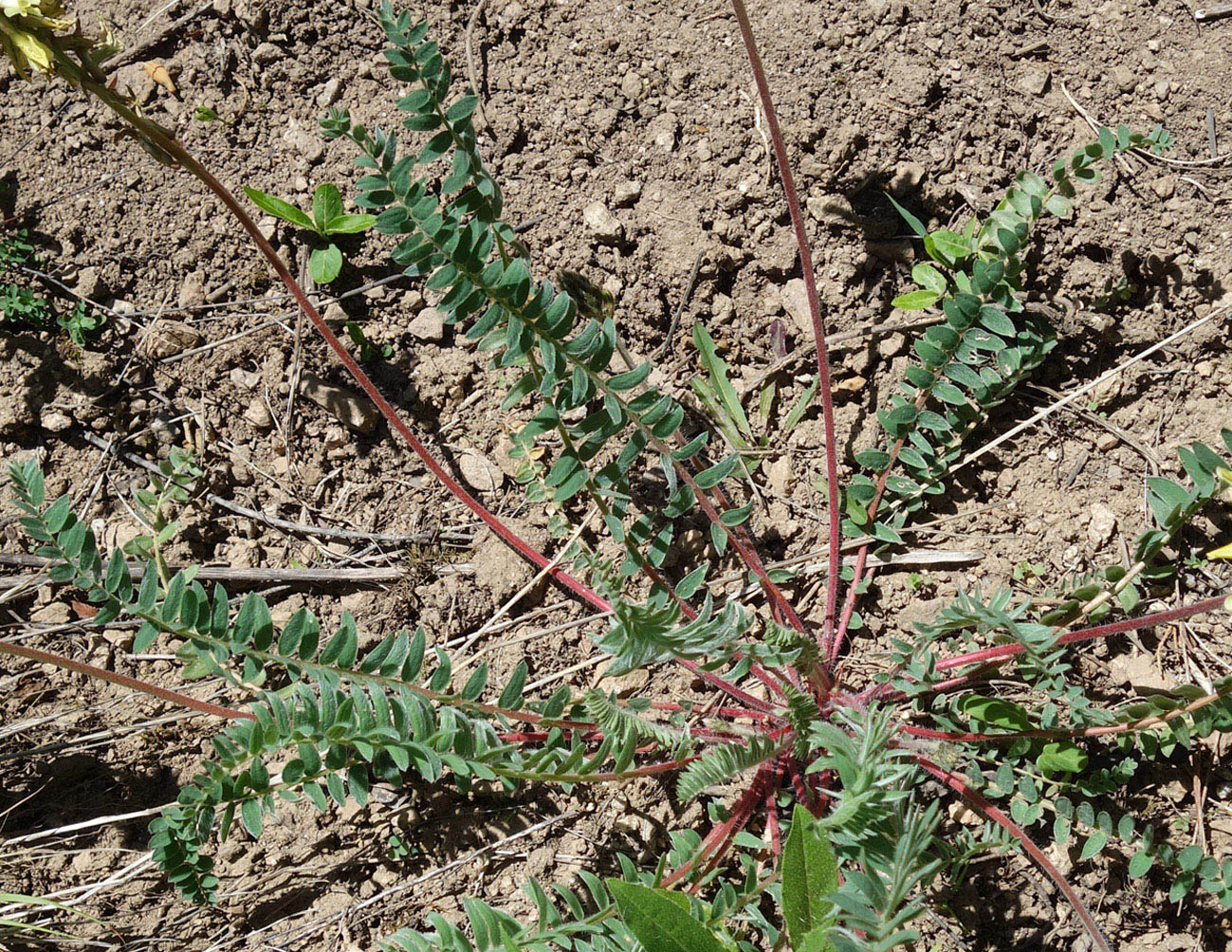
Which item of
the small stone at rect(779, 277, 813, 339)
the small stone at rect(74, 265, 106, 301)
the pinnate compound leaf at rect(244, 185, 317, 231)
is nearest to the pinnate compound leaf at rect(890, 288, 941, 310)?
the small stone at rect(779, 277, 813, 339)

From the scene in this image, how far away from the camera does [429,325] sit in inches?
129

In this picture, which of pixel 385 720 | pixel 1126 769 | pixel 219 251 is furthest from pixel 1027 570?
pixel 219 251

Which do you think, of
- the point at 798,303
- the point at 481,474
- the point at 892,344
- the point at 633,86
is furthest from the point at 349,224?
the point at 892,344

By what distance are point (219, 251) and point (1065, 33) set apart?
2.96 metres

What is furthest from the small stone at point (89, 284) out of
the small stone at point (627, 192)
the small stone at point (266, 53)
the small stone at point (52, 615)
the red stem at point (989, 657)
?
the red stem at point (989, 657)

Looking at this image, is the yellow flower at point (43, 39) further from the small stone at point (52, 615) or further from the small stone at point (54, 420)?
the small stone at point (52, 615)

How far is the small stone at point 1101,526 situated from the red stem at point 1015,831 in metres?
0.90

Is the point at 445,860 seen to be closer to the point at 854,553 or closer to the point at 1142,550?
the point at 854,553

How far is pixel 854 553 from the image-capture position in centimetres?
313

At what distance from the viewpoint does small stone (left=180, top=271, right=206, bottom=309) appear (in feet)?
10.9

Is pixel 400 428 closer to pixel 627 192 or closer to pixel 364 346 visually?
pixel 364 346

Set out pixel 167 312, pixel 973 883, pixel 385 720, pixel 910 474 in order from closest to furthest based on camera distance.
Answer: pixel 385 720 → pixel 973 883 → pixel 910 474 → pixel 167 312

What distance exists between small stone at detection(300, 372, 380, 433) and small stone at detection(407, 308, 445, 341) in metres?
0.30

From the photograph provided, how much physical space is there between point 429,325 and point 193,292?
84 centimetres
